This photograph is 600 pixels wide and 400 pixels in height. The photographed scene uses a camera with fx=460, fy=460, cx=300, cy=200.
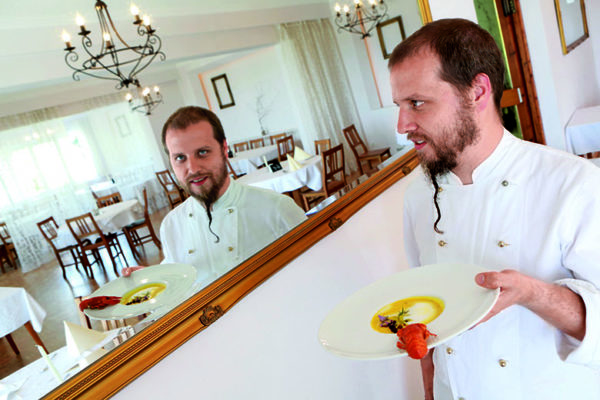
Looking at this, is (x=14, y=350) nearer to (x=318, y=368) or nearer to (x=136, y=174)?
(x=136, y=174)

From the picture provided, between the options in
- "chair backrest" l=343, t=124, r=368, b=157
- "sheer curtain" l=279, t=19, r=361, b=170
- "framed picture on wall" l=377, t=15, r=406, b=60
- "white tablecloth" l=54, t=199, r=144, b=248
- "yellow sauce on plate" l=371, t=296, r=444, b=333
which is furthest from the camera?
"framed picture on wall" l=377, t=15, r=406, b=60

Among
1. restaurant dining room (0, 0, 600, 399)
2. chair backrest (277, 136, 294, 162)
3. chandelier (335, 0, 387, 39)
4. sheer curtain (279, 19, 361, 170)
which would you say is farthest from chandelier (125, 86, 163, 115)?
chandelier (335, 0, 387, 39)

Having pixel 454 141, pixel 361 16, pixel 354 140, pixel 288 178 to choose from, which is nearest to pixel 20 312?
pixel 288 178

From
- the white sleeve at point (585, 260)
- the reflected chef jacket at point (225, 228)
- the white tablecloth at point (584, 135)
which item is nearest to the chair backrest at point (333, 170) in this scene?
the reflected chef jacket at point (225, 228)

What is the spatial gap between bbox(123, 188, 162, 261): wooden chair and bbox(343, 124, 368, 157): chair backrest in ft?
3.37

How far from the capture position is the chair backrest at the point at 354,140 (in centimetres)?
205

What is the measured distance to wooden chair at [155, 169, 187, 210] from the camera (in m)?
1.33

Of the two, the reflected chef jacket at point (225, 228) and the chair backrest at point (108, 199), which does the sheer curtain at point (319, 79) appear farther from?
the chair backrest at point (108, 199)

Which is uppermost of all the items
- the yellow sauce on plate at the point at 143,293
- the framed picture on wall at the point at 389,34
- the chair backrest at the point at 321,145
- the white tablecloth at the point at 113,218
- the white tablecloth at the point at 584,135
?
the framed picture on wall at the point at 389,34

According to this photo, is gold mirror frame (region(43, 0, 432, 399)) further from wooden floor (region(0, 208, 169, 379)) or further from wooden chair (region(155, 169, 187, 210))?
wooden chair (region(155, 169, 187, 210))

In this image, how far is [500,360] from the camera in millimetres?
1212

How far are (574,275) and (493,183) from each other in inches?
11.5

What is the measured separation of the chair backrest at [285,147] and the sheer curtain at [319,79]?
0.27 ft

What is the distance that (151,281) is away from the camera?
1.25m
